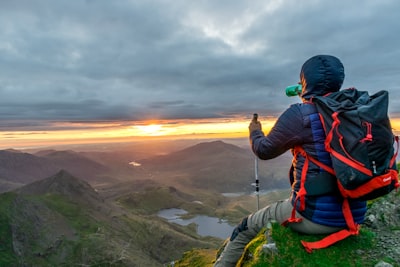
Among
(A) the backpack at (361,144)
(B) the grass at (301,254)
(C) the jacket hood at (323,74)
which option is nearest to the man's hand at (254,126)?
(C) the jacket hood at (323,74)

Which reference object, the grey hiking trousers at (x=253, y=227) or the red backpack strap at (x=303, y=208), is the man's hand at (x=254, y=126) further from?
the grey hiking trousers at (x=253, y=227)

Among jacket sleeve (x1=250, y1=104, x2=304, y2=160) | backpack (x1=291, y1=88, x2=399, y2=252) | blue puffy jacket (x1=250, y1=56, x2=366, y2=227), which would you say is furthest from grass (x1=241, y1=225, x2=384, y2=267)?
jacket sleeve (x1=250, y1=104, x2=304, y2=160)

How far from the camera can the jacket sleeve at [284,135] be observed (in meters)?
7.74

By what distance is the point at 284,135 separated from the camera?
7.84m

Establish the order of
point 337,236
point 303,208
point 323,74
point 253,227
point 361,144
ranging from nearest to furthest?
point 361,144 → point 323,74 → point 303,208 → point 337,236 → point 253,227

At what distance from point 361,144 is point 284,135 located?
68.2 inches

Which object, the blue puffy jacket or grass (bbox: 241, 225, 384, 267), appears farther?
grass (bbox: 241, 225, 384, 267)

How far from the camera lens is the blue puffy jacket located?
7.72 metres

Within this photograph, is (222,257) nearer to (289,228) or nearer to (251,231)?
(251,231)

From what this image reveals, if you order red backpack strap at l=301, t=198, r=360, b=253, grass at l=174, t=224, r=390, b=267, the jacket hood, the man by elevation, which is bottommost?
grass at l=174, t=224, r=390, b=267

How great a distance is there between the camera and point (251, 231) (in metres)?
9.91

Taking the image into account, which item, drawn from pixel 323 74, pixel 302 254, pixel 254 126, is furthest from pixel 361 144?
pixel 302 254

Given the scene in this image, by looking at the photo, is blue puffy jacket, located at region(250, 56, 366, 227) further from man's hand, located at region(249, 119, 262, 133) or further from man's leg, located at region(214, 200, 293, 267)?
man's leg, located at region(214, 200, 293, 267)

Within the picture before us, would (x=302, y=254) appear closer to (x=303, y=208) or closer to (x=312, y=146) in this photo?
(x=303, y=208)
